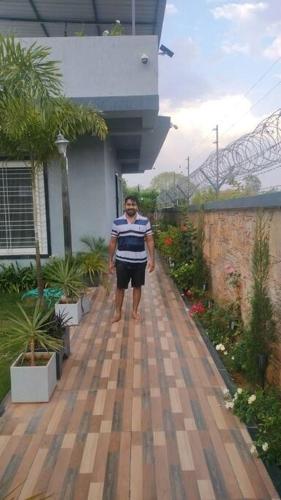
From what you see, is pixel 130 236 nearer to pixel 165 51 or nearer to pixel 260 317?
pixel 260 317

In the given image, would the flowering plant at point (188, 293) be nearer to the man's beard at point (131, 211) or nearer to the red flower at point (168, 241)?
the red flower at point (168, 241)

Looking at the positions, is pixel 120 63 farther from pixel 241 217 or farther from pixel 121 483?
pixel 121 483

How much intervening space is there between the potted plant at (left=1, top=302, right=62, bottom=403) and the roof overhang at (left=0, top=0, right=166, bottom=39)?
868 cm

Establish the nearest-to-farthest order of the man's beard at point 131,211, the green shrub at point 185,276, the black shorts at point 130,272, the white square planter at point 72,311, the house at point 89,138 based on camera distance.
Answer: the man's beard at point 131,211, the black shorts at point 130,272, the white square planter at point 72,311, the house at point 89,138, the green shrub at point 185,276

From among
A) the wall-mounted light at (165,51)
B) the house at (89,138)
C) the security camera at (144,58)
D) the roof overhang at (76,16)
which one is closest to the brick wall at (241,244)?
the house at (89,138)

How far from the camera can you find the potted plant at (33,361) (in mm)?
3479

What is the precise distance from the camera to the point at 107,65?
7.22 meters

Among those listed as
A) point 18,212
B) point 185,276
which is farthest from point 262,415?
point 18,212

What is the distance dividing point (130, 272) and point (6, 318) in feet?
5.95

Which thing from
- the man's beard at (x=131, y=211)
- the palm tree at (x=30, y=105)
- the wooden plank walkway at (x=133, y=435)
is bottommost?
the wooden plank walkway at (x=133, y=435)

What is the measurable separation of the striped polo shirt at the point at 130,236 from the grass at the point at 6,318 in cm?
155

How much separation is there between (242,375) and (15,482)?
7.17 feet

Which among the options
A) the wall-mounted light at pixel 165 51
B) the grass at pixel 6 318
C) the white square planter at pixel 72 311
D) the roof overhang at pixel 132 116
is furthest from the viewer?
the wall-mounted light at pixel 165 51

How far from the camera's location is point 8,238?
8.14 metres
